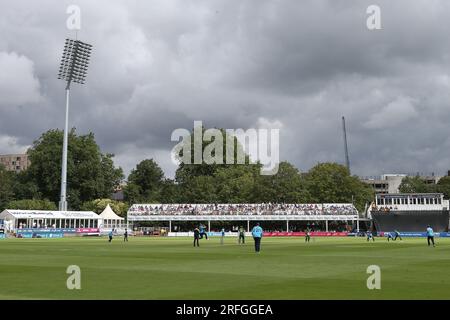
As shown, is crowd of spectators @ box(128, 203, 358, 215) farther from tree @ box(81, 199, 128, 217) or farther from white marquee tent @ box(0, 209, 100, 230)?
tree @ box(81, 199, 128, 217)

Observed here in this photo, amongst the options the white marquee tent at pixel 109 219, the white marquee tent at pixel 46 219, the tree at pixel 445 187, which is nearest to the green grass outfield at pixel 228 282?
the white marquee tent at pixel 46 219

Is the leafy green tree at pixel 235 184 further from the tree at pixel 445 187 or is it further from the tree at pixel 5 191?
the tree at pixel 445 187

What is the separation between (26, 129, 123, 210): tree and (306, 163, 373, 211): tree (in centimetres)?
5511

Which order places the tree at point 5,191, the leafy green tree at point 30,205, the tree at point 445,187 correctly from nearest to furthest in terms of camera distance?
the leafy green tree at point 30,205, the tree at point 5,191, the tree at point 445,187

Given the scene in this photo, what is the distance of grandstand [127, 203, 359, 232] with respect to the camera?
362 feet

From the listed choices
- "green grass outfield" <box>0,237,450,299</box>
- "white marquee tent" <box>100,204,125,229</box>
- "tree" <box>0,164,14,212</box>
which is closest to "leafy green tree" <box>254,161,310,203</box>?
"white marquee tent" <box>100,204,125,229</box>

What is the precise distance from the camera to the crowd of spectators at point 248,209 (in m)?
112

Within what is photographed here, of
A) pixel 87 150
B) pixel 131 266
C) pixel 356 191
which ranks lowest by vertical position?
pixel 131 266

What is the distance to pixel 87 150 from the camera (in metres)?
145

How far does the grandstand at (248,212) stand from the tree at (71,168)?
30.7 metres

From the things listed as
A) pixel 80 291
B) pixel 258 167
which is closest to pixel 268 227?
pixel 258 167
